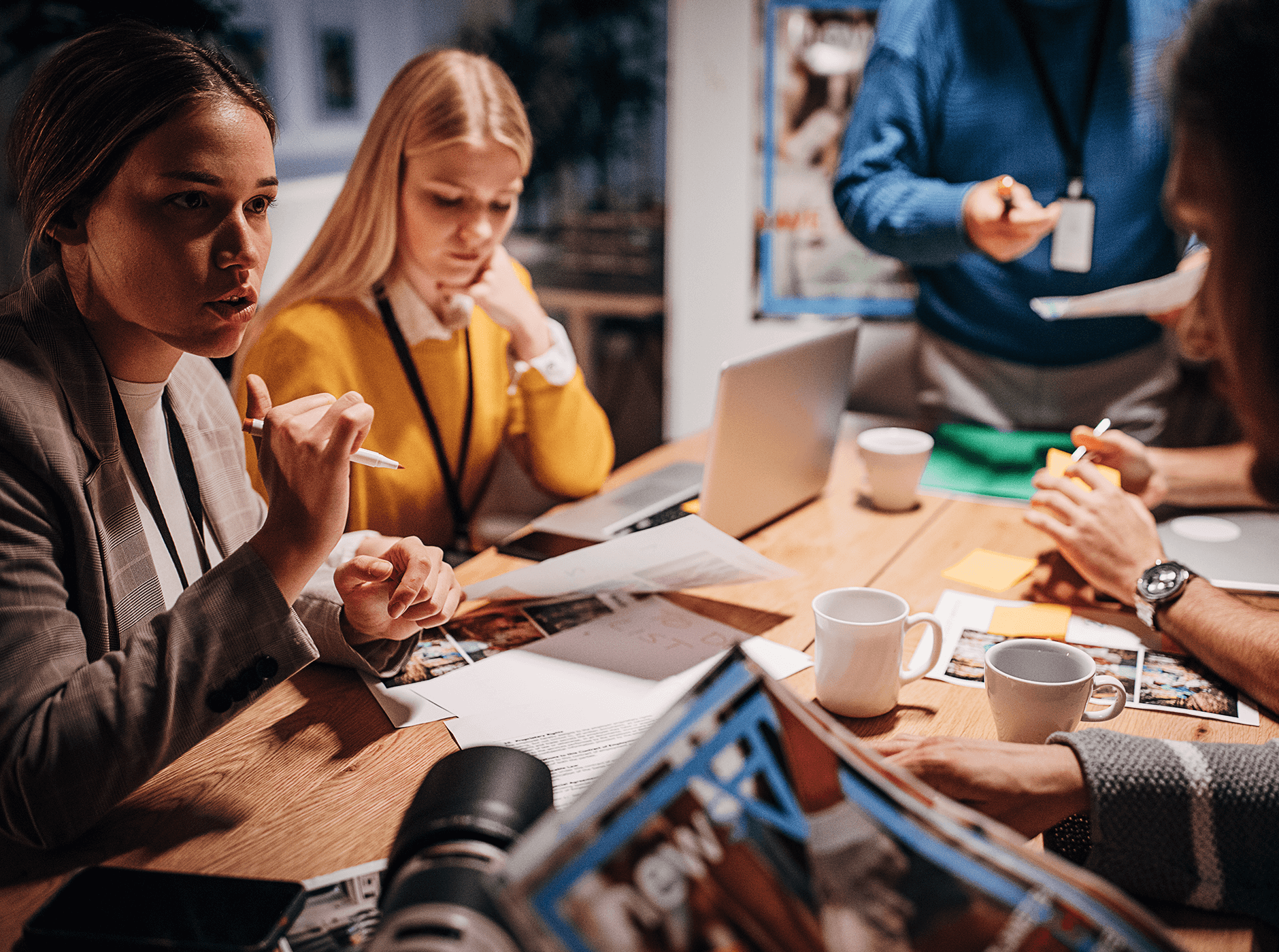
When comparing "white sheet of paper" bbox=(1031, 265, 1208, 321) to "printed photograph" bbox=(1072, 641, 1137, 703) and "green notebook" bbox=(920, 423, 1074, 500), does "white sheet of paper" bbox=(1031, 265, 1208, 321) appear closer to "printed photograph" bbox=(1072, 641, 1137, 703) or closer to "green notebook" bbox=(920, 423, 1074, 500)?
"green notebook" bbox=(920, 423, 1074, 500)

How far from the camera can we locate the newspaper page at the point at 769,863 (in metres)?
0.44

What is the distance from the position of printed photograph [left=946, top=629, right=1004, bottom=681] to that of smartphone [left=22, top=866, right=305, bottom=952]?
0.71m

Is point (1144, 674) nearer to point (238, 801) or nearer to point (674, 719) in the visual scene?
point (674, 719)

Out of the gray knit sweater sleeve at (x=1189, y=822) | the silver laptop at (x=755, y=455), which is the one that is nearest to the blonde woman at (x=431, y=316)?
the silver laptop at (x=755, y=455)

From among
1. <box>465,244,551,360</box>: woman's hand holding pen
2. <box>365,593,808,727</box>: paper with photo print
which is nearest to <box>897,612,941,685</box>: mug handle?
<box>365,593,808,727</box>: paper with photo print

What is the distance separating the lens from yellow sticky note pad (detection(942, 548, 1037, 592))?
1.27 metres

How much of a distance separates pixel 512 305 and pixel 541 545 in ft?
1.56

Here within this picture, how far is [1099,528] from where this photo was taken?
122 centimetres

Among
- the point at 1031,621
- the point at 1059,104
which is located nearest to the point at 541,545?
the point at 1031,621

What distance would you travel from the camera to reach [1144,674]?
1.02m

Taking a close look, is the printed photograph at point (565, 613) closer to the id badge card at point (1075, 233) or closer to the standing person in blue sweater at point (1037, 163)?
the standing person in blue sweater at point (1037, 163)

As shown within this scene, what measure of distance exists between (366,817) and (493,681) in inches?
9.6

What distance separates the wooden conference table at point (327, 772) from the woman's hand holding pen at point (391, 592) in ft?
0.24

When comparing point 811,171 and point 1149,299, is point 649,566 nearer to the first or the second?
point 1149,299
